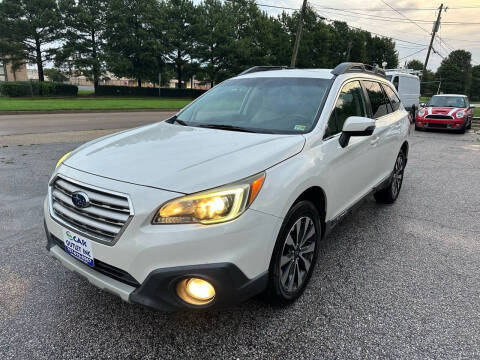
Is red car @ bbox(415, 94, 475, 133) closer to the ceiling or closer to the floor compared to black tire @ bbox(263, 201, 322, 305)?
closer to the ceiling

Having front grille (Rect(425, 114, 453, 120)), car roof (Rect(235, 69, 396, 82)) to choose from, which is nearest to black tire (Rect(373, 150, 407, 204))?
car roof (Rect(235, 69, 396, 82))

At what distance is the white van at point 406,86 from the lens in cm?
1606

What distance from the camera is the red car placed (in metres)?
13.8

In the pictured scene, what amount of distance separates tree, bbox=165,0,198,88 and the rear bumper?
1786 inches

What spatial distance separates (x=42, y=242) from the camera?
357cm

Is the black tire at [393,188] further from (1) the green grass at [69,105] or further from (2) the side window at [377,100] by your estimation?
(1) the green grass at [69,105]

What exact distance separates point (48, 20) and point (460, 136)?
39.4 m

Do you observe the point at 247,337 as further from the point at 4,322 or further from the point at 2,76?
the point at 2,76

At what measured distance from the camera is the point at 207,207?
1941mm

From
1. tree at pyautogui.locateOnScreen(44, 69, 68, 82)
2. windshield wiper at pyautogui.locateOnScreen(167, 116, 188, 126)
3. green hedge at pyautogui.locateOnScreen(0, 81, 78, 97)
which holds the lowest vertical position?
windshield wiper at pyautogui.locateOnScreen(167, 116, 188, 126)

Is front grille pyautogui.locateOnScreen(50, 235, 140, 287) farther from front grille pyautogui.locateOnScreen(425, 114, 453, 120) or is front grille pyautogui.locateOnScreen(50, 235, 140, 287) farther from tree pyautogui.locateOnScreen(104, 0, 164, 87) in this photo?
tree pyautogui.locateOnScreen(104, 0, 164, 87)

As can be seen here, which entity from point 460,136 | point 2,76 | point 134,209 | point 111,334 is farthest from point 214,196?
point 2,76

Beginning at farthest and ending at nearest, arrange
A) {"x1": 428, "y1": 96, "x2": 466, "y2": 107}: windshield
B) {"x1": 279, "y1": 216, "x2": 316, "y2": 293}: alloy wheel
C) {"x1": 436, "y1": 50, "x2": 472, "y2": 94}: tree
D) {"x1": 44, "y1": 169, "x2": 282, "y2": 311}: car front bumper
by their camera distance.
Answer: {"x1": 436, "y1": 50, "x2": 472, "y2": 94}: tree → {"x1": 428, "y1": 96, "x2": 466, "y2": 107}: windshield → {"x1": 279, "y1": 216, "x2": 316, "y2": 293}: alloy wheel → {"x1": 44, "y1": 169, "x2": 282, "y2": 311}: car front bumper

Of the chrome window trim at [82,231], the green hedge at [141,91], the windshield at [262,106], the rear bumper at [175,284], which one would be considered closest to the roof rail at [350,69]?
the windshield at [262,106]
